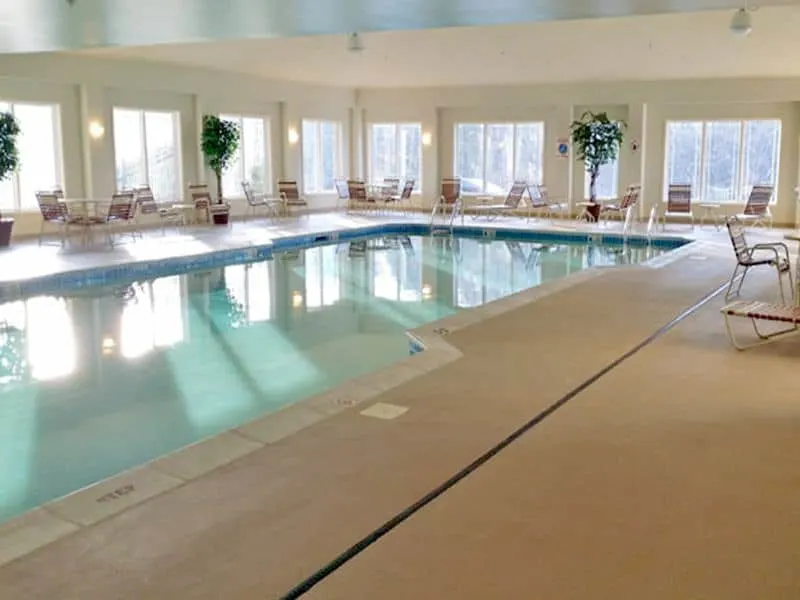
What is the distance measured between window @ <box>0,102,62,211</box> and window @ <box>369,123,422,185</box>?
23.7ft

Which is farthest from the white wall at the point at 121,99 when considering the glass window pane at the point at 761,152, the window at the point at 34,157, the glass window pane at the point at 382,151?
the glass window pane at the point at 761,152

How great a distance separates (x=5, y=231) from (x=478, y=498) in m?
9.68

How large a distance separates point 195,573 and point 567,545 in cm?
114

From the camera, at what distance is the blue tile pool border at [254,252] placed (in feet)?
28.5

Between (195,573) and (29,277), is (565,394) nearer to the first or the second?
(195,573)

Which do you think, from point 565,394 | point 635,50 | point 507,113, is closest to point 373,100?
point 507,113

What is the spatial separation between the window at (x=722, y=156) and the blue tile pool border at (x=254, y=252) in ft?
11.6

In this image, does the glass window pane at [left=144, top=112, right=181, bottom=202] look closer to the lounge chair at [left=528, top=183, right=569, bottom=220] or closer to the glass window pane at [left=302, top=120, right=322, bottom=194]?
the glass window pane at [left=302, top=120, right=322, bottom=194]

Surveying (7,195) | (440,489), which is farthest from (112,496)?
(7,195)

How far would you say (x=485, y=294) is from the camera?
28.8 feet

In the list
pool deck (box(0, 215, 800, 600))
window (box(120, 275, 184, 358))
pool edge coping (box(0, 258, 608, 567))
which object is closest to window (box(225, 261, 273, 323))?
window (box(120, 275, 184, 358))

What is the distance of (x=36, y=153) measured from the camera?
490 inches

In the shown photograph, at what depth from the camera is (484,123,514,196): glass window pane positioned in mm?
16906

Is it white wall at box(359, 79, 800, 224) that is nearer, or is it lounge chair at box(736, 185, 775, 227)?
lounge chair at box(736, 185, 775, 227)
